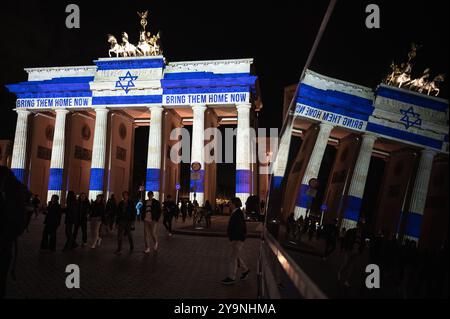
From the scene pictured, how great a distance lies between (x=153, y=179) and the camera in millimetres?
Result: 39406

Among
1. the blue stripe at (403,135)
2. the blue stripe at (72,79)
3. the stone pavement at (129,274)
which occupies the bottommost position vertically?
the stone pavement at (129,274)

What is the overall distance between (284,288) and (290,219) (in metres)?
0.36

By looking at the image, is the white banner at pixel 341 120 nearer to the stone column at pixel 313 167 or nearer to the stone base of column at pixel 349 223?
the stone column at pixel 313 167

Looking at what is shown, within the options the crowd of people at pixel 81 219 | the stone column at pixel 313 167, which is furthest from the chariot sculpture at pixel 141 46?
the stone column at pixel 313 167

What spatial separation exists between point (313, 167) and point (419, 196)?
0.73 meters

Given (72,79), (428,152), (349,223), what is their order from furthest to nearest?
(72,79)
(349,223)
(428,152)

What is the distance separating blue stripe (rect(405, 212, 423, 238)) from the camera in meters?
1.01

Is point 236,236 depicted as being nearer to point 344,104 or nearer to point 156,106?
point 344,104

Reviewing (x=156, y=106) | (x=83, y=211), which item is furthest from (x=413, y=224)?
(x=156, y=106)

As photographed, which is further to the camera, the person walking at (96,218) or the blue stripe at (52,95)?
the blue stripe at (52,95)

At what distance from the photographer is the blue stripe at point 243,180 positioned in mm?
37531

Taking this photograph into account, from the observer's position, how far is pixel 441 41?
0.97 metres

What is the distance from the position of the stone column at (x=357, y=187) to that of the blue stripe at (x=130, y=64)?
134 ft
